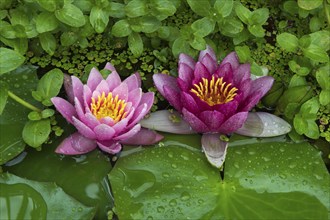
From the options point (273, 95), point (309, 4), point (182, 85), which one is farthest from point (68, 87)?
point (309, 4)

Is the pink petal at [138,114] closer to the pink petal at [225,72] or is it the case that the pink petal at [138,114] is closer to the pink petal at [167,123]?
the pink petal at [167,123]

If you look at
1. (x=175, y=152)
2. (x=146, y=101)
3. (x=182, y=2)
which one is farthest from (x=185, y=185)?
(x=182, y=2)

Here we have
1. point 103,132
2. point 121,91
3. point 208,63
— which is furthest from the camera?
point 208,63

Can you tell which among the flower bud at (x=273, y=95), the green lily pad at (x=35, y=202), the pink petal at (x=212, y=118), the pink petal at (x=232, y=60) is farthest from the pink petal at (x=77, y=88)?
the flower bud at (x=273, y=95)

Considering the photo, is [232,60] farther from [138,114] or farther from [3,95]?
[3,95]

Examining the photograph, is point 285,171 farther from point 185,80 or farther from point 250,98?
point 185,80

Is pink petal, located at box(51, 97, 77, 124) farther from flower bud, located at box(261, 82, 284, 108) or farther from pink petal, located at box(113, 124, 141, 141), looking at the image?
flower bud, located at box(261, 82, 284, 108)
